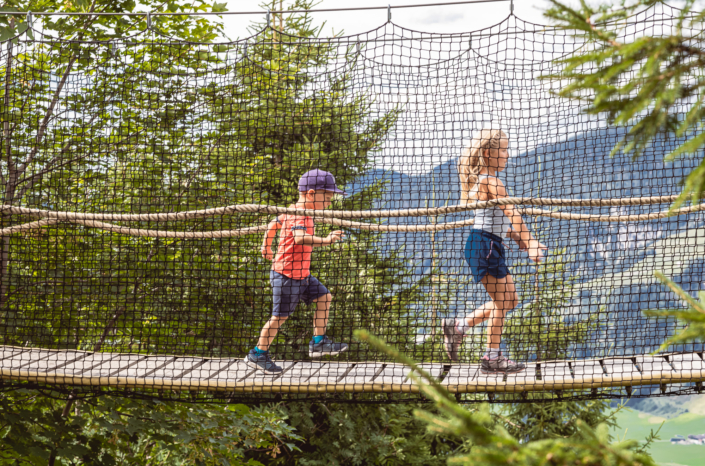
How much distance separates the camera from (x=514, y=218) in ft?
6.93

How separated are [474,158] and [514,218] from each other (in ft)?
0.96

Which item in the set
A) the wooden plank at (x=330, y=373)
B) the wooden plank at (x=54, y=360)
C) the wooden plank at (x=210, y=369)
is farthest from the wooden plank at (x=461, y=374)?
the wooden plank at (x=54, y=360)

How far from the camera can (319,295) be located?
2.36m

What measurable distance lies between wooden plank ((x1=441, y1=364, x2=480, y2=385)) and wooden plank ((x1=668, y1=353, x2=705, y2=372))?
2.27ft

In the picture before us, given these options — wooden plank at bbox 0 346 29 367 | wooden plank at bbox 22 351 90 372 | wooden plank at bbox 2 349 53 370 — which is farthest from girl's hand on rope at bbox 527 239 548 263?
wooden plank at bbox 0 346 29 367

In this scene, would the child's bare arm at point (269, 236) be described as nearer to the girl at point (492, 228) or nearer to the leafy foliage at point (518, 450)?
the girl at point (492, 228)

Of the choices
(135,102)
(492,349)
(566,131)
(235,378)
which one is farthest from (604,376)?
(135,102)

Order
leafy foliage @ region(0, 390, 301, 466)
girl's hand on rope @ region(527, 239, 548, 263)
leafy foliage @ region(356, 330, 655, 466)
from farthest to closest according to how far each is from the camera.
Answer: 1. leafy foliage @ region(0, 390, 301, 466)
2. girl's hand on rope @ region(527, 239, 548, 263)
3. leafy foliage @ region(356, 330, 655, 466)

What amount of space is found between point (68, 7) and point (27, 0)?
34 centimetres

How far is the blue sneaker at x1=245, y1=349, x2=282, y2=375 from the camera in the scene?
2.08m

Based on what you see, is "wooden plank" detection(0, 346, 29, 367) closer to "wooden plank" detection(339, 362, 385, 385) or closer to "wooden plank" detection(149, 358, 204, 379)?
"wooden plank" detection(149, 358, 204, 379)

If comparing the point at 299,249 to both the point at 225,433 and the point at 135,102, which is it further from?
the point at 135,102

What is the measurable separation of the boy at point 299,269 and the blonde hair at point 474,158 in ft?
1.79

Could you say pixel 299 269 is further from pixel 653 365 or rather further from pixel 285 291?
pixel 653 365
